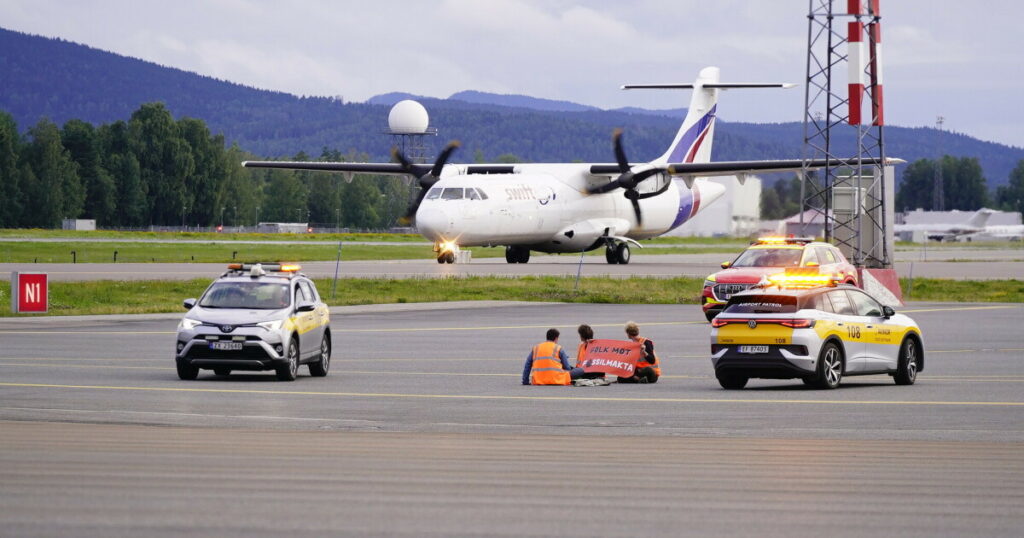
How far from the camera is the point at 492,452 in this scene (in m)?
13.7

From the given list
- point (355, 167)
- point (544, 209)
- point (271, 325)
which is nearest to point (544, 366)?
point (271, 325)

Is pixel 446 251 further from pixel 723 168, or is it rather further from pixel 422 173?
pixel 723 168

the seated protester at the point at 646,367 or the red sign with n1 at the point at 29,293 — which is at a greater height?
the red sign with n1 at the point at 29,293

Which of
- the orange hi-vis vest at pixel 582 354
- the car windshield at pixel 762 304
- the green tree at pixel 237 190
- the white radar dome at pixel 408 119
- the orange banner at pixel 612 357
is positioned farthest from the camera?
the green tree at pixel 237 190

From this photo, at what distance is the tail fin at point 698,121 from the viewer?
2763 inches

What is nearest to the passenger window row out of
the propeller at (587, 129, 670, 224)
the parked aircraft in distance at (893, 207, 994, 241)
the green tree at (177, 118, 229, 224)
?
the propeller at (587, 129, 670, 224)

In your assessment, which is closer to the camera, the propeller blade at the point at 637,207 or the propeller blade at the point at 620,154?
the propeller blade at the point at 620,154

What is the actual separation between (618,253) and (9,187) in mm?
89603

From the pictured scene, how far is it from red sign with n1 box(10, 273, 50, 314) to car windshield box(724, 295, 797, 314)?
22.7m

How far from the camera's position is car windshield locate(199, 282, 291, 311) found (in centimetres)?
2292

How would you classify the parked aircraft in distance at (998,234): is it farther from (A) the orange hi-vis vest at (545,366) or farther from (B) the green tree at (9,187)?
(A) the orange hi-vis vest at (545,366)

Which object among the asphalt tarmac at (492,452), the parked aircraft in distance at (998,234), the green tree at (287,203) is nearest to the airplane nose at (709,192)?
the asphalt tarmac at (492,452)

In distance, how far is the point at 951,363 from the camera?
2580 centimetres

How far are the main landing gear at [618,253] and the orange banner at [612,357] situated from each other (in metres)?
44.4
